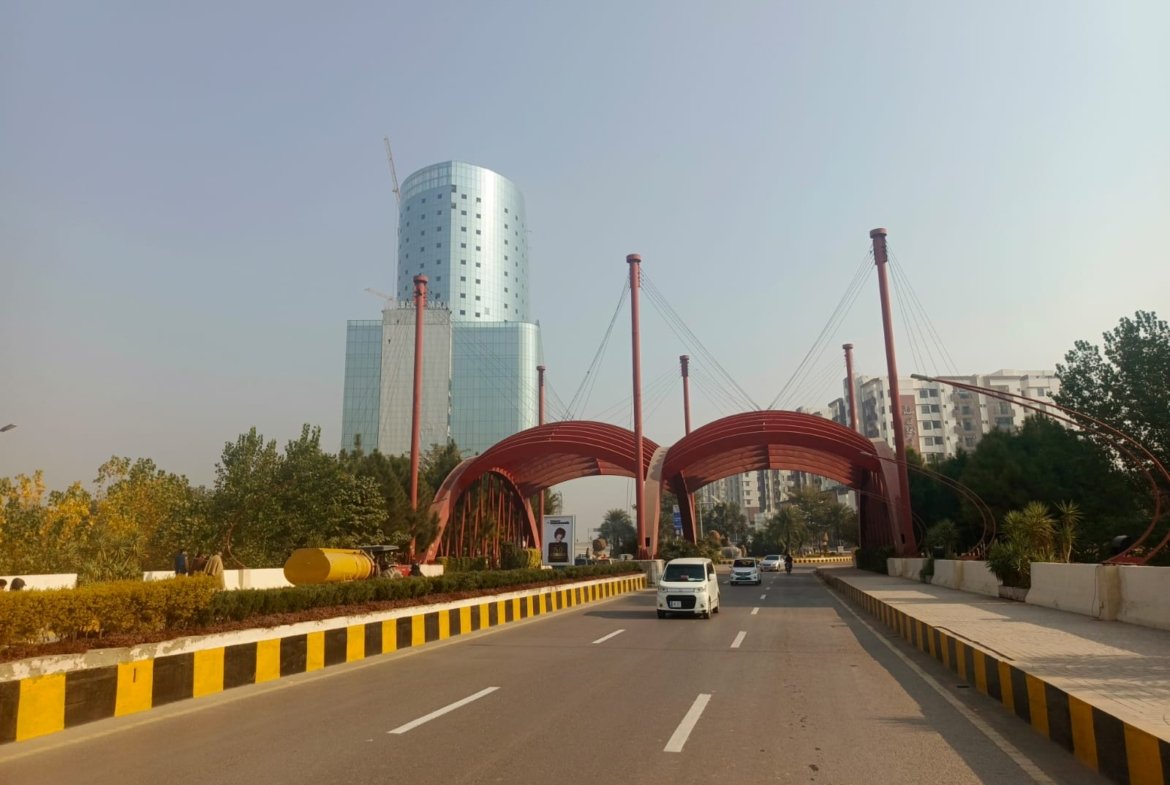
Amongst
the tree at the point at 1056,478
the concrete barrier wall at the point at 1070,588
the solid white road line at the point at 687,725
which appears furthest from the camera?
the tree at the point at 1056,478

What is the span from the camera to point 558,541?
42.1 m

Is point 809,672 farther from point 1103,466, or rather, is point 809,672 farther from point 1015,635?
point 1103,466

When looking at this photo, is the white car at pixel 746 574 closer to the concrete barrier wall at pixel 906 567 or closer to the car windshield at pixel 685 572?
the concrete barrier wall at pixel 906 567

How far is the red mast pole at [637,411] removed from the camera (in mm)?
48312

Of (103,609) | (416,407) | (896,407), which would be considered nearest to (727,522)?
(896,407)

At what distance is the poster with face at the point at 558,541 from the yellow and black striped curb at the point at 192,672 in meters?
24.2

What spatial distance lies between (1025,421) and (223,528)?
45.4m

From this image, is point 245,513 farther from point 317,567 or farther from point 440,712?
point 440,712

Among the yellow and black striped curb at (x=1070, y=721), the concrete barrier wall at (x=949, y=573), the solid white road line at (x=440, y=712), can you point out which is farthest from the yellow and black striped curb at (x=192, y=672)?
the concrete barrier wall at (x=949, y=573)

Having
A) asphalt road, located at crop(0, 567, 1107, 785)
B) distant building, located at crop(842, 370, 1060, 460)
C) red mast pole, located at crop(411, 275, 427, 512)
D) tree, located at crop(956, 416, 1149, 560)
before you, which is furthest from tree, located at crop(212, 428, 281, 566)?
distant building, located at crop(842, 370, 1060, 460)

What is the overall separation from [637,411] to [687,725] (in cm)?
4097

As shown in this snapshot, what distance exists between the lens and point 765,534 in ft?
381

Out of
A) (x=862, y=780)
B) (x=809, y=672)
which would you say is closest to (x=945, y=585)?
(x=809, y=672)

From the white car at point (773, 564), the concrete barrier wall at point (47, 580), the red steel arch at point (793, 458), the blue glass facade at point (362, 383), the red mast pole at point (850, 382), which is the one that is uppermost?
the blue glass facade at point (362, 383)
